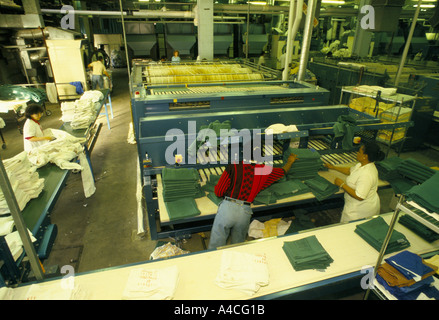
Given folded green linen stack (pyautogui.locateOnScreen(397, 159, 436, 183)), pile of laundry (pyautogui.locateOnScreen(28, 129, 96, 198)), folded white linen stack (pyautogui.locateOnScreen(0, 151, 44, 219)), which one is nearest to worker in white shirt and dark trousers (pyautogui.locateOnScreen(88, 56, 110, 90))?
pile of laundry (pyautogui.locateOnScreen(28, 129, 96, 198))

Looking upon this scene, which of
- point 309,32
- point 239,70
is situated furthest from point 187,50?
point 309,32

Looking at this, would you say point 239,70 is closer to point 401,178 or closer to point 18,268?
point 401,178

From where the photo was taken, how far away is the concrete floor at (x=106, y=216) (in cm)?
415

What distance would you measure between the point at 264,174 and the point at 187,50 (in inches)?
597

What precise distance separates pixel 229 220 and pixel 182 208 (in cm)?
67

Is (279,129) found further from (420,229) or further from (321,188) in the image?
(420,229)

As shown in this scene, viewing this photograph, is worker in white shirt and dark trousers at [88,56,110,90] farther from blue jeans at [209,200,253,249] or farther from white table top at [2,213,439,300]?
white table top at [2,213,439,300]

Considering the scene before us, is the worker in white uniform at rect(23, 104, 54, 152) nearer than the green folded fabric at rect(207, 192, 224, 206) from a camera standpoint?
No

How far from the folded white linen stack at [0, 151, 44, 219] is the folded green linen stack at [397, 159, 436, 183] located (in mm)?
5175

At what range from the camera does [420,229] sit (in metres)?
2.95

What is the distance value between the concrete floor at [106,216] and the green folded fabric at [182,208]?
108 cm

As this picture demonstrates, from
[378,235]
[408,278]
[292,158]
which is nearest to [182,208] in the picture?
[292,158]

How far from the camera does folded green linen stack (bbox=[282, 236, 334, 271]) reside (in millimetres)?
2441

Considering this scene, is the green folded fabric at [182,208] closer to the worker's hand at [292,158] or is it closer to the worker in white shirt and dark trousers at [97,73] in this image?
the worker's hand at [292,158]
